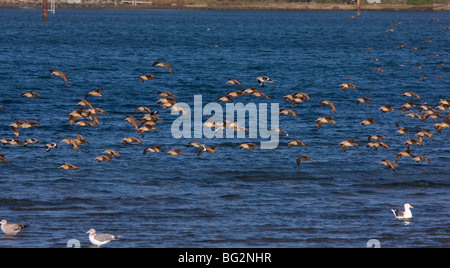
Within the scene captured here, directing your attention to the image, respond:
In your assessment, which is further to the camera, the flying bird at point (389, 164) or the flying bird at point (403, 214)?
the flying bird at point (389, 164)

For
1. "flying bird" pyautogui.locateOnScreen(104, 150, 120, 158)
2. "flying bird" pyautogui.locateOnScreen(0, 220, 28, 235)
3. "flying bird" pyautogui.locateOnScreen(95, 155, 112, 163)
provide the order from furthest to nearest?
"flying bird" pyautogui.locateOnScreen(104, 150, 120, 158), "flying bird" pyautogui.locateOnScreen(95, 155, 112, 163), "flying bird" pyautogui.locateOnScreen(0, 220, 28, 235)

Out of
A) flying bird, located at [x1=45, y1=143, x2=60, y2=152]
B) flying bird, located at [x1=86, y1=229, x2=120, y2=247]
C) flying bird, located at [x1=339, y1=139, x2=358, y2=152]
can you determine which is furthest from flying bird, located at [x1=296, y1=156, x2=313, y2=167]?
flying bird, located at [x1=86, y1=229, x2=120, y2=247]

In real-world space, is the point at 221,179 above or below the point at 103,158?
below

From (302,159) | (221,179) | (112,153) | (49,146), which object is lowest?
(221,179)

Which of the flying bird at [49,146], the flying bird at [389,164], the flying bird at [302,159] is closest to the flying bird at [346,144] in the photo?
the flying bird at [302,159]

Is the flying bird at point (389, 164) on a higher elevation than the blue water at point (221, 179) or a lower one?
higher

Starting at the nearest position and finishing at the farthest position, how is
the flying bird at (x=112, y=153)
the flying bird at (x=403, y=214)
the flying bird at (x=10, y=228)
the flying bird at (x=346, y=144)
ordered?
the flying bird at (x=10, y=228), the flying bird at (x=403, y=214), the flying bird at (x=112, y=153), the flying bird at (x=346, y=144)

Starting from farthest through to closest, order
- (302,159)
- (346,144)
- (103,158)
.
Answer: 1. (346,144)
2. (302,159)
3. (103,158)

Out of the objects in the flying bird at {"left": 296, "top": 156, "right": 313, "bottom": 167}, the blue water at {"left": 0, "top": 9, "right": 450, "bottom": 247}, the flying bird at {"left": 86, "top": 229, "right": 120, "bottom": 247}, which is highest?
the flying bird at {"left": 86, "top": 229, "right": 120, "bottom": 247}

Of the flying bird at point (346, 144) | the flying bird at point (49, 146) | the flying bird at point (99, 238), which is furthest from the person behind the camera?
the flying bird at point (346, 144)

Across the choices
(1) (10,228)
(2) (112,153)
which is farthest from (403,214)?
(2) (112,153)

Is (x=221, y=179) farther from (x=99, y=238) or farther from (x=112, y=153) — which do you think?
(x=99, y=238)

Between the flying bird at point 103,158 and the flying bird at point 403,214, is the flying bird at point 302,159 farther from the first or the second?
the flying bird at point 403,214

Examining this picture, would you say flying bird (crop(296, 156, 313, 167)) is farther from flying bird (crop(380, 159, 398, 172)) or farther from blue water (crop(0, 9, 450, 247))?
flying bird (crop(380, 159, 398, 172))
